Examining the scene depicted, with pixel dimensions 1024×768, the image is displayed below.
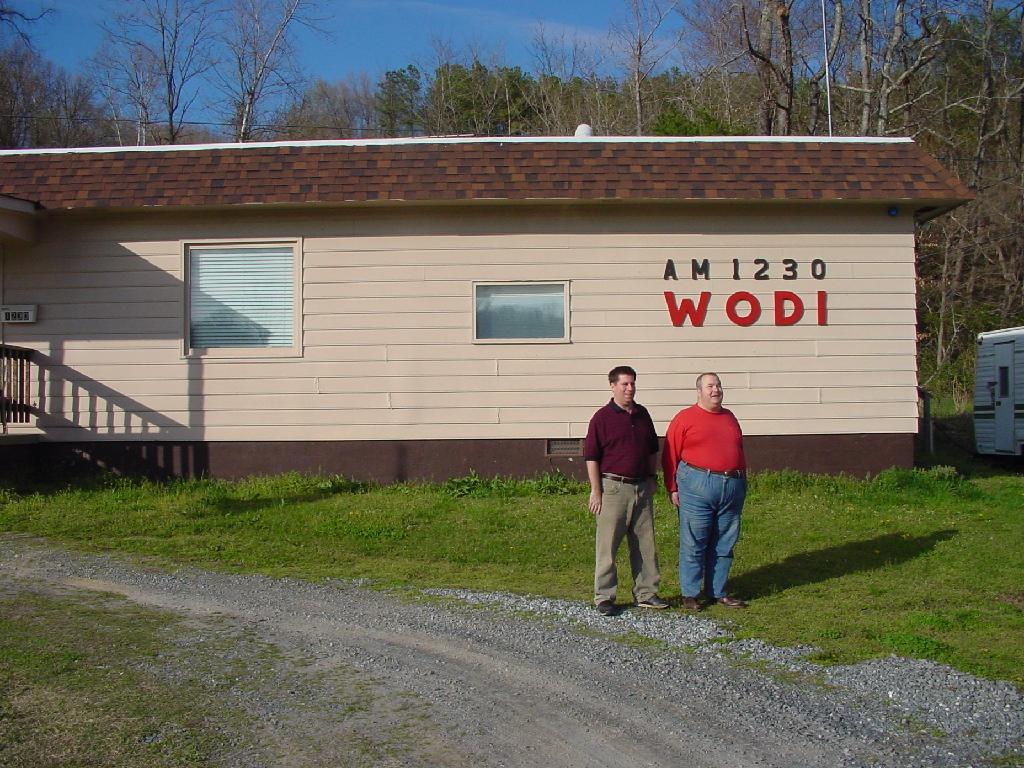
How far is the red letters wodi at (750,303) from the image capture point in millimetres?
12547

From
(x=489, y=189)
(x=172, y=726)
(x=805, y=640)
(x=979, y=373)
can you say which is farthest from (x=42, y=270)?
(x=979, y=373)

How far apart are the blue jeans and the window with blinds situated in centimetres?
647

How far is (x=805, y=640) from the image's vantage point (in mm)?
6648

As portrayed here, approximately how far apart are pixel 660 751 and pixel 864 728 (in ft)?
3.39

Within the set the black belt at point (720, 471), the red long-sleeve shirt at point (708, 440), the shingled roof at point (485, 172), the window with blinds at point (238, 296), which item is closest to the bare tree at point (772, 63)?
the shingled roof at point (485, 172)

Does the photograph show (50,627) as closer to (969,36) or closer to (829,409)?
(829,409)

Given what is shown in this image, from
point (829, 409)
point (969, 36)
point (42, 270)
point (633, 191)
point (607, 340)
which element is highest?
point (969, 36)

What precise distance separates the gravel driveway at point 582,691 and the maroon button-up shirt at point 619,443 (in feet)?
3.23

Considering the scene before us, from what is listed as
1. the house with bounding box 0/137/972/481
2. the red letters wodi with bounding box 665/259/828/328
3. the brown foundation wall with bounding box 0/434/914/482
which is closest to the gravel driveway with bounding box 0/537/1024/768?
the brown foundation wall with bounding box 0/434/914/482

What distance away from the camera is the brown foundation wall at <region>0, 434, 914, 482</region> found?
41.2 ft

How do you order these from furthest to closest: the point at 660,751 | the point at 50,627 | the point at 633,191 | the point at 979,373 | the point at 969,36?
the point at 969,36 → the point at 979,373 → the point at 633,191 → the point at 50,627 → the point at 660,751

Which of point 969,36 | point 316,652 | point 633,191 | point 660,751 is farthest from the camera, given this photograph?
point 969,36

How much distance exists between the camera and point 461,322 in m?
12.6

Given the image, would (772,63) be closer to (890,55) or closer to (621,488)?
(890,55)
